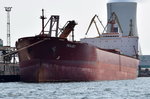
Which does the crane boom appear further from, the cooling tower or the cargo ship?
the cooling tower

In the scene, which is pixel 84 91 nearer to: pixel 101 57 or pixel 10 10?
pixel 101 57

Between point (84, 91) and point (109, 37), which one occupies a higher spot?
point (109, 37)

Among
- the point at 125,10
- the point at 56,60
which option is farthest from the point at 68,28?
the point at 125,10

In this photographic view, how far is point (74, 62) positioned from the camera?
8419cm

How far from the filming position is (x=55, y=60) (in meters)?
81.7

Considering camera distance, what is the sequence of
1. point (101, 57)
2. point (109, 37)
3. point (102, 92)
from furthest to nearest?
point (109, 37) < point (101, 57) < point (102, 92)

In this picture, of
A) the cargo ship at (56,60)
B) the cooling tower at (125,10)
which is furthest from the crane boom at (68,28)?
the cooling tower at (125,10)

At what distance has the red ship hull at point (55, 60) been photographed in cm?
8112

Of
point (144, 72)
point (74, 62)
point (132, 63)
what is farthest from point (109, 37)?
point (144, 72)

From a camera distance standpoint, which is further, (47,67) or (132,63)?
(132,63)

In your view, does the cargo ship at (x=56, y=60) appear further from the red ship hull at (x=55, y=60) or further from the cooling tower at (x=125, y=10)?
the cooling tower at (x=125, y=10)

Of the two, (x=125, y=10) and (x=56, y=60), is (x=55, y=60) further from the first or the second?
(x=125, y=10)

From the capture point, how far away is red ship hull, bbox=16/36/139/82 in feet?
266

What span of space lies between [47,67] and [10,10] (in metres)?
33.5
